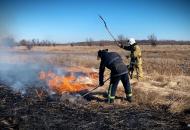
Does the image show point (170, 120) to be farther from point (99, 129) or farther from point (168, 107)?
point (99, 129)

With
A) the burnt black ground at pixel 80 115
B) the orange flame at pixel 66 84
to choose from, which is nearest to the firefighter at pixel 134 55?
the orange flame at pixel 66 84

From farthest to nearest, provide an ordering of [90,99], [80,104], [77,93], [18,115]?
[77,93], [90,99], [80,104], [18,115]

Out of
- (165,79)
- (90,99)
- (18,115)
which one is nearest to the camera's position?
(18,115)

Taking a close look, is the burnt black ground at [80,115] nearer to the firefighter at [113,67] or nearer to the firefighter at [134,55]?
the firefighter at [113,67]

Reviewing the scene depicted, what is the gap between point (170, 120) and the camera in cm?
889

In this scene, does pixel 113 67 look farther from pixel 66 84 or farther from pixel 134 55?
pixel 134 55

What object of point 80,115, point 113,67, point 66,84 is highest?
point 113,67

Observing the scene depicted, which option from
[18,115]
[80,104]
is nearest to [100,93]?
[80,104]

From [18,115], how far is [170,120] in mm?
4439

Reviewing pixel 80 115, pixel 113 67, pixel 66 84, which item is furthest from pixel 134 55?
pixel 80 115

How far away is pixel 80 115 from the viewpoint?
955 centimetres

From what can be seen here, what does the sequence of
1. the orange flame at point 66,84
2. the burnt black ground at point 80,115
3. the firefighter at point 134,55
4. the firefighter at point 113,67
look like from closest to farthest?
the burnt black ground at point 80,115
the firefighter at point 113,67
the orange flame at point 66,84
the firefighter at point 134,55

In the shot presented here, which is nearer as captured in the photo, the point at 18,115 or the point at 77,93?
the point at 18,115

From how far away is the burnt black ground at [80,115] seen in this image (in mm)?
8461
